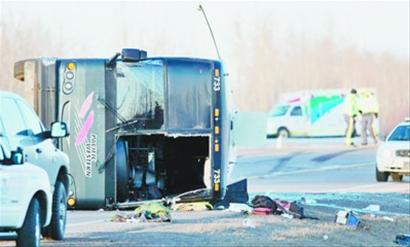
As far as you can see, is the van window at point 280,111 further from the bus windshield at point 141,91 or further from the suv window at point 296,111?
the bus windshield at point 141,91

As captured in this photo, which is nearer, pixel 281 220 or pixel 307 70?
pixel 281 220

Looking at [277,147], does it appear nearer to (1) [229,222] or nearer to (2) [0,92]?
(1) [229,222]

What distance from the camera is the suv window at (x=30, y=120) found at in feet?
37.9

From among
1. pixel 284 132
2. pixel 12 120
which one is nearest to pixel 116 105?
pixel 12 120

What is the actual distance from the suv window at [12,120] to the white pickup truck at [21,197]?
0.45 metres

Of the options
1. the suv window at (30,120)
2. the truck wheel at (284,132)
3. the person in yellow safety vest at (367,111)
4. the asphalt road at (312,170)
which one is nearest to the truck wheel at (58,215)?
the suv window at (30,120)

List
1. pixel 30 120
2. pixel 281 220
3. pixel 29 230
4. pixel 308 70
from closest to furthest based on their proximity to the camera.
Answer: pixel 29 230 → pixel 30 120 → pixel 281 220 → pixel 308 70

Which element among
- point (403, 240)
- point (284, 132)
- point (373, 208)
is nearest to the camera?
point (403, 240)

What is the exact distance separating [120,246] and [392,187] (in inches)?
→ 547

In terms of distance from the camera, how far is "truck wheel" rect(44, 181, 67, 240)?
12.1 meters

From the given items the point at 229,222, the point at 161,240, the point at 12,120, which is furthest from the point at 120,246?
the point at 229,222

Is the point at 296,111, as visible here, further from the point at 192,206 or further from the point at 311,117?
the point at 192,206

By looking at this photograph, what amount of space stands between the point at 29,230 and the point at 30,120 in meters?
1.81

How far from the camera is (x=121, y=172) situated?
16453 millimetres
